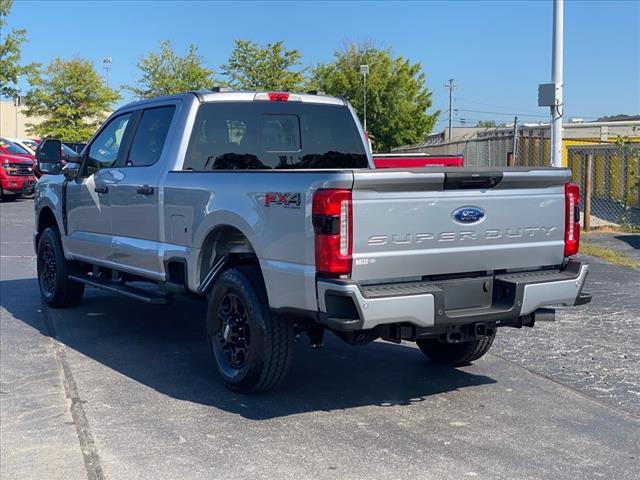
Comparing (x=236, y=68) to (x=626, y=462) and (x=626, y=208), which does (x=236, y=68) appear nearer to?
(x=626, y=208)

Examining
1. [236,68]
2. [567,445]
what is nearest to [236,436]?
[567,445]

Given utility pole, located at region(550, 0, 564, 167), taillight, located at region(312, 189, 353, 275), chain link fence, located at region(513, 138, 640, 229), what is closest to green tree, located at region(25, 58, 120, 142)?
chain link fence, located at region(513, 138, 640, 229)

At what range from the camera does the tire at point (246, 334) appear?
17.5ft

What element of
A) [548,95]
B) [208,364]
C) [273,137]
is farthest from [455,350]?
[548,95]

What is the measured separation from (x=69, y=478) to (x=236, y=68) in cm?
3799

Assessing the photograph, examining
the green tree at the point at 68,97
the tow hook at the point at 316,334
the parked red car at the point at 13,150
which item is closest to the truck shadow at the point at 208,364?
the tow hook at the point at 316,334

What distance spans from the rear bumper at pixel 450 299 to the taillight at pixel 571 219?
11 cm

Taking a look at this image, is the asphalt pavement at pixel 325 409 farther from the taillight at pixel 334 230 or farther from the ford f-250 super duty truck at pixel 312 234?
the taillight at pixel 334 230

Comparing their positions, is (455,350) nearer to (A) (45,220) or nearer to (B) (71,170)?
(B) (71,170)

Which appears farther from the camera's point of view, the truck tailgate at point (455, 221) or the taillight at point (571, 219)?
the taillight at point (571, 219)

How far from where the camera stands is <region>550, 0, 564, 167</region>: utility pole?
14.8 metres

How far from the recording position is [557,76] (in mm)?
14961

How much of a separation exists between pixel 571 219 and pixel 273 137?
8.56 ft

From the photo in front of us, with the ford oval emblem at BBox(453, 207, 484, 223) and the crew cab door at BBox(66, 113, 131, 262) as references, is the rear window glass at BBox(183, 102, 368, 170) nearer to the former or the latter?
the crew cab door at BBox(66, 113, 131, 262)
